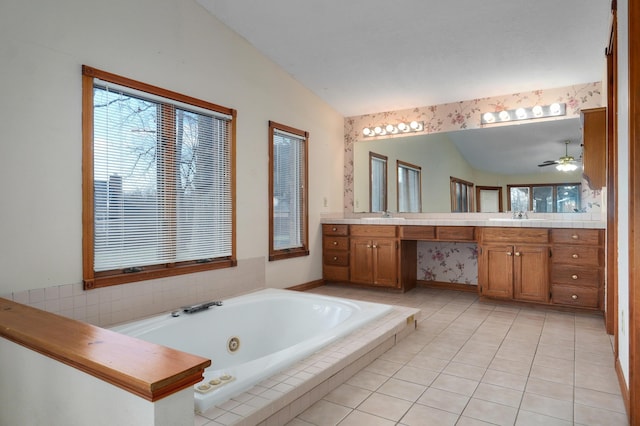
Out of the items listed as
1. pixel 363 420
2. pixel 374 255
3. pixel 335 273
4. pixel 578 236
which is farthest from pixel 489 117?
pixel 363 420

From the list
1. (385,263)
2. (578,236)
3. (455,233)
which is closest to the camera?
(578,236)

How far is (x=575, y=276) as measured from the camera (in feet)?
10.9

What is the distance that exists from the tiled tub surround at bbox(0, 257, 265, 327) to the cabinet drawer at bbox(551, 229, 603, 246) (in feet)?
8.69

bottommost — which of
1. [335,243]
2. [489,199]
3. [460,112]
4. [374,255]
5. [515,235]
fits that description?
[374,255]

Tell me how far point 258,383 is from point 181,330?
975 mm

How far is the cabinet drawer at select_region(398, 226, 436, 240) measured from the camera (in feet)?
13.3

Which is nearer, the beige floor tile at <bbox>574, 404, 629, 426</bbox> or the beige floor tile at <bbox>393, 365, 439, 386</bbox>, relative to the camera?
the beige floor tile at <bbox>574, 404, 629, 426</bbox>

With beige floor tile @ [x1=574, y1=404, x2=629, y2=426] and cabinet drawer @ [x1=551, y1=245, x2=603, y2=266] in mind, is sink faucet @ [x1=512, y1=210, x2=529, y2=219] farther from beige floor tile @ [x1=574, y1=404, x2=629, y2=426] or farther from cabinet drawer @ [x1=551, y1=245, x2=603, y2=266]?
beige floor tile @ [x1=574, y1=404, x2=629, y2=426]

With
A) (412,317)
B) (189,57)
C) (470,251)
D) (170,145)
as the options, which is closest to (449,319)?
(412,317)

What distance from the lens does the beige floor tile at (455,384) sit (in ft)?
6.59

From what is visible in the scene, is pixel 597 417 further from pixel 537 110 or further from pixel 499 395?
pixel 537 110

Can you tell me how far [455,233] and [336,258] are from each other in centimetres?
138

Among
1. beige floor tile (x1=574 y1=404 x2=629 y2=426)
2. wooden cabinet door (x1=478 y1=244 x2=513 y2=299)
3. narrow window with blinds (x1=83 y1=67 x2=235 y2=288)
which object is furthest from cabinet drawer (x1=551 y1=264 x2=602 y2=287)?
narrow window with blinds (x1=83 y1=67 x2=235 y2=288)

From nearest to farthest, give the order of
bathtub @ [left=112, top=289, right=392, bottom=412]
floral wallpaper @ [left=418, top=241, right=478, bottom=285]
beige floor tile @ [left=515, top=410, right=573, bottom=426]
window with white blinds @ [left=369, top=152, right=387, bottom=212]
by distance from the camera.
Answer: beige floor tile @ [left=515, top=410, right=573, bottom=426], bathtub @ [left=112, top=289, right=392, bottom=412], floral wallpaper @ [left=418, top=241, right=478, bottom=285], window with white blinds @ [left=369, top=152, right=387, bottom=212]
